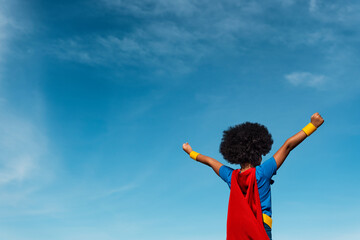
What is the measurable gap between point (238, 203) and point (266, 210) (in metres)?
0.41

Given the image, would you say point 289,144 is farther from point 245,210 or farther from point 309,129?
point 245,210

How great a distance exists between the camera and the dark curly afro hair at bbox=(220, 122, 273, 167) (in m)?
5.49

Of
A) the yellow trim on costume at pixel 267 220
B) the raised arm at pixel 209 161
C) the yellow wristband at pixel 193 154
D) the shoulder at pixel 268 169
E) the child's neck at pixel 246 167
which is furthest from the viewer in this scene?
the yellow wristband at pixel 193 154

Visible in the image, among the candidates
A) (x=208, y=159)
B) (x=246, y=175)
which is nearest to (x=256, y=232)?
(x=246, y=175)

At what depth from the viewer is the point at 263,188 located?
16.4ft

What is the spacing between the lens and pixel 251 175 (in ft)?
16.4

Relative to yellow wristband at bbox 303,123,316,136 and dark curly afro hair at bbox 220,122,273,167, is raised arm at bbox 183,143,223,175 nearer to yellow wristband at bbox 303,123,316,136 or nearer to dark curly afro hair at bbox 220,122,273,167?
dark curly afro hair at bbox 220,122,273,167

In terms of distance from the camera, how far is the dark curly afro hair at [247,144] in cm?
549

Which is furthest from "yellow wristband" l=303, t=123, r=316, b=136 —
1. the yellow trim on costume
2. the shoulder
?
the yellow trim on costume

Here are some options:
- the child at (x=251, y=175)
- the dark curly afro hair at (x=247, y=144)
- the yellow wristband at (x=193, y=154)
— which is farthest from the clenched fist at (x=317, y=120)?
the yellow wristband at (x=193, y=154)

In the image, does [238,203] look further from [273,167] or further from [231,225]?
[273,167]

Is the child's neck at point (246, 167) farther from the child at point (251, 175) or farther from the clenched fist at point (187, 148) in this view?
the clenched fist at point (187, 148)

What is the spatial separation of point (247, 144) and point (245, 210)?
111 centimetres

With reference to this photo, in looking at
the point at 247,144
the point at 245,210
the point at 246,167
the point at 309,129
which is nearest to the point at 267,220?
the point at 245,210
